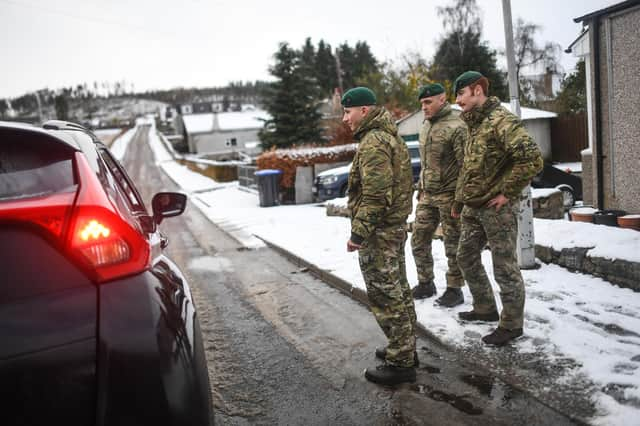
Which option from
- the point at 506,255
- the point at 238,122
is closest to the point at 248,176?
the point at 506,255

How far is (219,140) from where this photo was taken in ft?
229

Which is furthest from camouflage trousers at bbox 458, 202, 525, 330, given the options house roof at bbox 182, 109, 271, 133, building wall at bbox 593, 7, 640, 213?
house roof at bbox 182, 109, 271, 133

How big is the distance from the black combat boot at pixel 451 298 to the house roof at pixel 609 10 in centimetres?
428

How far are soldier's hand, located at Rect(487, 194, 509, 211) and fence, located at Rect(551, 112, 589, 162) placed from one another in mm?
22597

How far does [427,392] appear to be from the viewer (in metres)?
3.29

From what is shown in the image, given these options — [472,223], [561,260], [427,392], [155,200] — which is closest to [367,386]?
[427,392]

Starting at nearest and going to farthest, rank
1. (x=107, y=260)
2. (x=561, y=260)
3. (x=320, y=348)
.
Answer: (x=107, y=260)
(x=320, y=348)
(x=561, y=260)

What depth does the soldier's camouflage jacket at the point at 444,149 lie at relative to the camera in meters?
4.79

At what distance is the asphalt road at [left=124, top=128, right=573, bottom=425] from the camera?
3047 mm

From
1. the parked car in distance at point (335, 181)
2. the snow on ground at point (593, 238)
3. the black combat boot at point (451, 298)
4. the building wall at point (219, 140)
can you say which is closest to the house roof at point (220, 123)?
the building wall at point (219, 140)

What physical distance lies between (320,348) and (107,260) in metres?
2.88

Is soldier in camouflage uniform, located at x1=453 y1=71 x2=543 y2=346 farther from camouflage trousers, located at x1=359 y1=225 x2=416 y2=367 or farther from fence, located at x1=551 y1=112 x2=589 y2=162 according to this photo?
fence, located at x1=551 y1=112 x2=589 y2=162

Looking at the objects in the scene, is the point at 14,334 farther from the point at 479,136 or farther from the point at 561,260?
the point at 561,260

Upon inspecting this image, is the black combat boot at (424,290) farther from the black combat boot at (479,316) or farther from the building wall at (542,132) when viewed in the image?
the building wall at (542,132)
